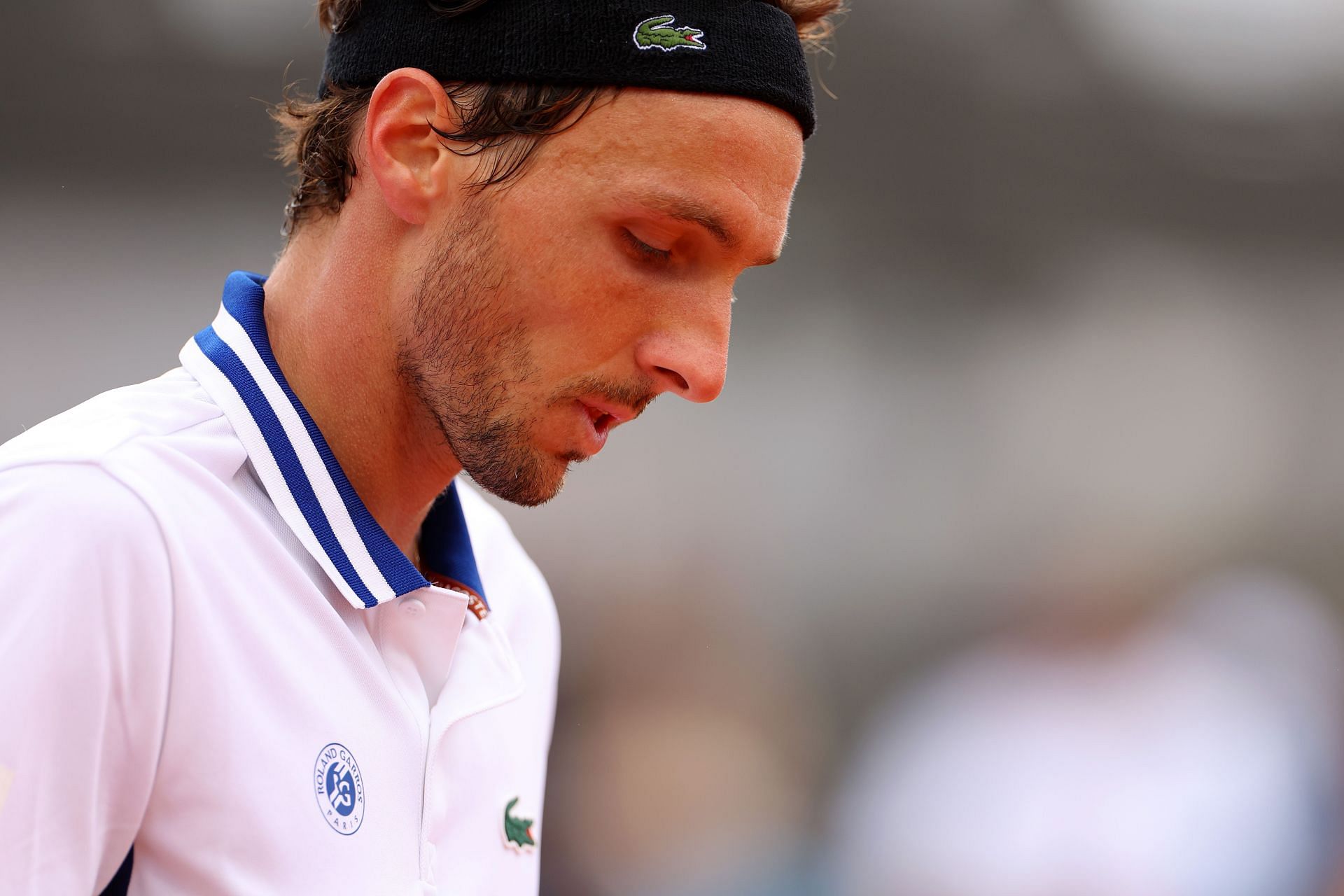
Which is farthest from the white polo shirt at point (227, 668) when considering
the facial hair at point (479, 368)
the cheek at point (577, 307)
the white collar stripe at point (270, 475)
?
the cheek at point (577, 307)

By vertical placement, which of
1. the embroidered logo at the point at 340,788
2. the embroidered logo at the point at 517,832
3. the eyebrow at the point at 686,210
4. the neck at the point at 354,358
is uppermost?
the eyebrow at the point at 686,210

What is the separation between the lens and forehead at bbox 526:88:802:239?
3.14 ft

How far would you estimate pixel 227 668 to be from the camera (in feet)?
2.71

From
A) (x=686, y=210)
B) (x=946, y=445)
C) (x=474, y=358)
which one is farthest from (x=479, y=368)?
(x=946, y=445)

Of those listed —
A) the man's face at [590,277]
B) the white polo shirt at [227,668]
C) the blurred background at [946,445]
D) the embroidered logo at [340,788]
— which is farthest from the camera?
the blurred background at [946,445]

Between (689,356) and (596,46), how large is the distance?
0.90 feet

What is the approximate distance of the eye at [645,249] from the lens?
0.98 metres

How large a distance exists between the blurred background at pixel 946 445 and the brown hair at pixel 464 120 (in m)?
1.89

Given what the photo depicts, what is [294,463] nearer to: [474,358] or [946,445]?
[474,358]

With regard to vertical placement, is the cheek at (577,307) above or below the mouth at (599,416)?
above

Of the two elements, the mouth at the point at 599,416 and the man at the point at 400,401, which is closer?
the man at the point at 400,401

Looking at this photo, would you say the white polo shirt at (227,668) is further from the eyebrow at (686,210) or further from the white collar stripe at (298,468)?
the eyebrow at (686,210)

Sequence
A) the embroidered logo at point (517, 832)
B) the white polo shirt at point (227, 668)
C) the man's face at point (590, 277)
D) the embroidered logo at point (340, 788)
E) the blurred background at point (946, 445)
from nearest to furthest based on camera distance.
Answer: the white polo shirt at point (227, 668) < the embroidered logo at point (340, 788) < the man's face at point (590, 277) < the embroidered logo at point (517, 832) < the blurred background at point (946, 445)

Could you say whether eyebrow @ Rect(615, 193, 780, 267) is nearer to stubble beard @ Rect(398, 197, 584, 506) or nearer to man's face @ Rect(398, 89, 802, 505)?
man's face @ Rect(398, 89, 802, 505)
